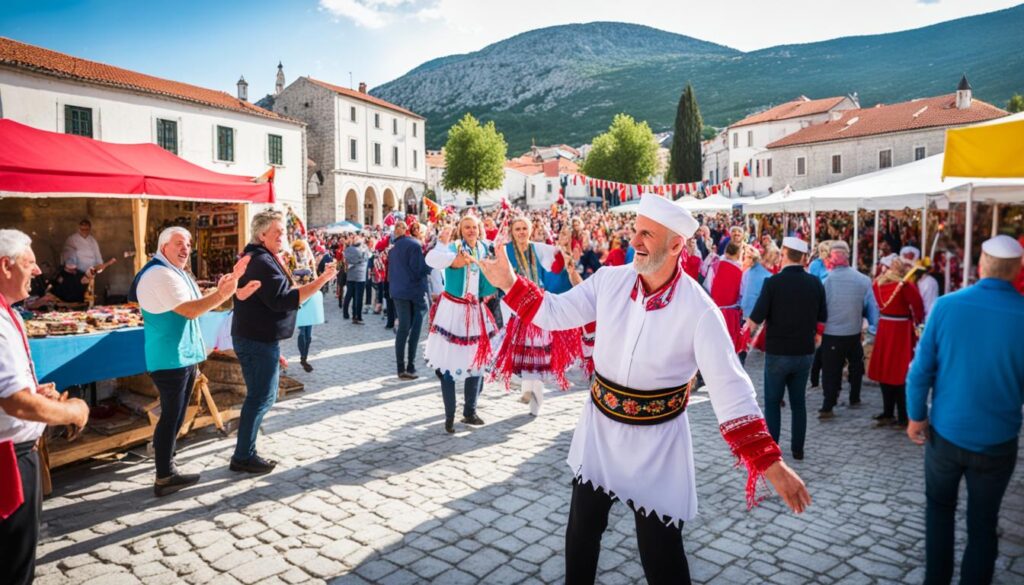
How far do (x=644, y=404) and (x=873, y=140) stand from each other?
Result: 48549 millimetres

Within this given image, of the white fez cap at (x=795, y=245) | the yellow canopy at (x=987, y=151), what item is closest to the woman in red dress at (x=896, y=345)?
the white fez cap at (x=795, y=245)

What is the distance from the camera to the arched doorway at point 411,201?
5130 centimetres

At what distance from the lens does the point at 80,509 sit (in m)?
4.29

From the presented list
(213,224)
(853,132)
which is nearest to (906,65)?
(853,132)

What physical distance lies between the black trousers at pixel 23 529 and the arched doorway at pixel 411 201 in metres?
49.4

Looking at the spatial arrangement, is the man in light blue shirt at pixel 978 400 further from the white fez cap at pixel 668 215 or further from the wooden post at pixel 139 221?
→ the wooden post at pixel 139 221

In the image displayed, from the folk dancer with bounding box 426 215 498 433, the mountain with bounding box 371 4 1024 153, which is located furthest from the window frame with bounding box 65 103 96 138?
the mountain with bounding box 371 4 1024 153

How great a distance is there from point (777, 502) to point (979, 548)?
153cm

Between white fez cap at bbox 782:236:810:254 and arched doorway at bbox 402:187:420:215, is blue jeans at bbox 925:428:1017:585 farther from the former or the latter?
arched doorway at bbox 402:187:420:215

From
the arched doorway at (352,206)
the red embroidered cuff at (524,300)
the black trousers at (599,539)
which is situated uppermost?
the arched doorway at (352,206)

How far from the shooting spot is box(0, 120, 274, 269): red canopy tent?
6.35m

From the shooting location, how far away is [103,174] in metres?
6.98

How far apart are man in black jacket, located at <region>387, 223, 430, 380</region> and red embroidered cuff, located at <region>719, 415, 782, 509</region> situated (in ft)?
21.2

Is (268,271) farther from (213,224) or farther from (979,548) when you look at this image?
(213,224)
